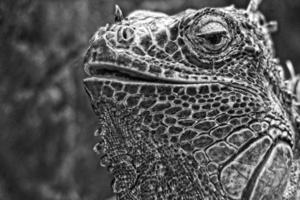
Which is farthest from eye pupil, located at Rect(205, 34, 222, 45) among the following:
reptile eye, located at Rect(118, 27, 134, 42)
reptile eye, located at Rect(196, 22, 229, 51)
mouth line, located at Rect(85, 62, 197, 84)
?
reptile eye, located at Rect(118, 27, 134, 42)

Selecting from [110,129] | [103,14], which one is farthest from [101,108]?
[103,14]

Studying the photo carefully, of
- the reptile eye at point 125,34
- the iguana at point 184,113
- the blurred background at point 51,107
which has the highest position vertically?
the reptile eye at point 125,34

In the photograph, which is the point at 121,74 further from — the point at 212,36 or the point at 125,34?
the point at 212,36

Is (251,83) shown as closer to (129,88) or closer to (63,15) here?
(129,88)

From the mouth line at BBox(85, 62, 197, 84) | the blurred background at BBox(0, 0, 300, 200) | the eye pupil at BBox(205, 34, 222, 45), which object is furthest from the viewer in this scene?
the blurred background at BBox(0, 0, 300, 200)

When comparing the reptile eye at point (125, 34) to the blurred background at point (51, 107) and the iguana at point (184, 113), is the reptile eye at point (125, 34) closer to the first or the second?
the iguana at point (184, 113)

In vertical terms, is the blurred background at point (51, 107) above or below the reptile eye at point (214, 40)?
below

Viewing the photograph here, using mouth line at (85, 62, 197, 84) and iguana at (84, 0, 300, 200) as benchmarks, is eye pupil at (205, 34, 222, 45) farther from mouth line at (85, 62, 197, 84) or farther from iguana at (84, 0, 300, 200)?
mouth line at (85, 62, 197, 84)

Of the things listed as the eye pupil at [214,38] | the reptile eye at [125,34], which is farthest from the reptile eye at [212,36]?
the reptile eye at [125,34]
